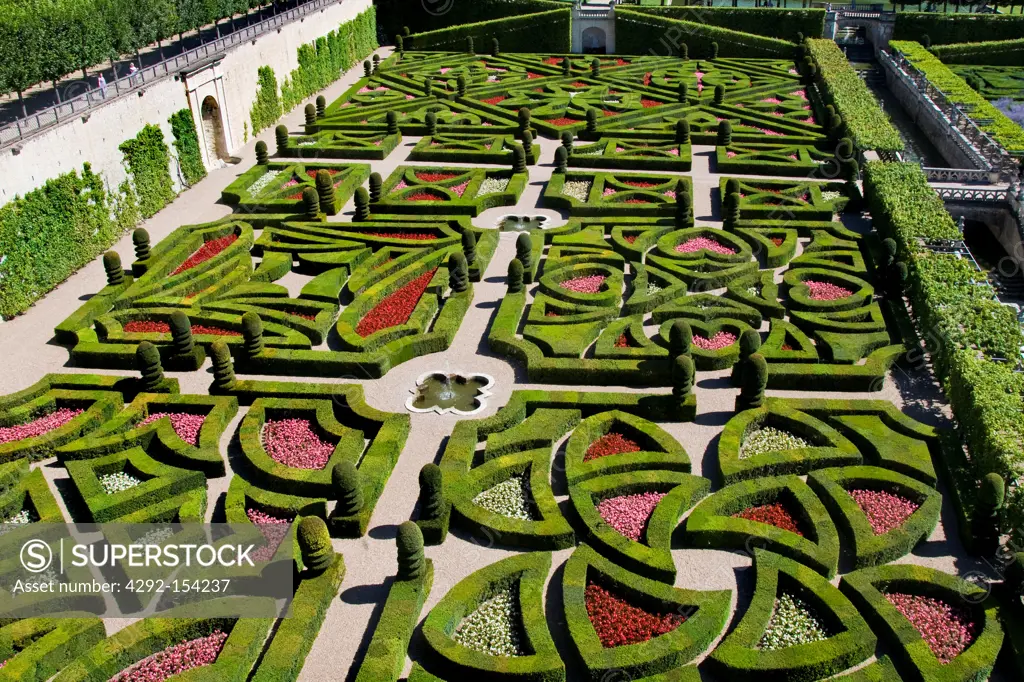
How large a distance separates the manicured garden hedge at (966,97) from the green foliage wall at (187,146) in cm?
3951

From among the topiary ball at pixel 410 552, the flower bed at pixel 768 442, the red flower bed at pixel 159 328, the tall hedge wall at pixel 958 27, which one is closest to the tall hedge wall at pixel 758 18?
the tall hedge wall at pixel 958 27

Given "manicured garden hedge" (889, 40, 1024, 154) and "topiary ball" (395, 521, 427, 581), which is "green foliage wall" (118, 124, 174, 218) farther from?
"manicured garden hedge" (889, 40, 1024, 154)

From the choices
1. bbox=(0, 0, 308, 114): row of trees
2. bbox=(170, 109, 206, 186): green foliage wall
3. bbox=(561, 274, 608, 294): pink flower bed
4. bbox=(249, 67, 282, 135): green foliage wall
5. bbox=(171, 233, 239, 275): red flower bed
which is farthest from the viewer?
bbox=(249, 67, 282, 135): green foliage wall

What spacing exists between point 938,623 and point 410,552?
1019cm

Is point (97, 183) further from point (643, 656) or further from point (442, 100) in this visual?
point (643, 656)

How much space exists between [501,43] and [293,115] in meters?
20.7

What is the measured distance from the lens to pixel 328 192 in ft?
Result: 115

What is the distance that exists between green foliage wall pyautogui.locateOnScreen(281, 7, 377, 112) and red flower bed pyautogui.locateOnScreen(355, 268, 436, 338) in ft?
88.6

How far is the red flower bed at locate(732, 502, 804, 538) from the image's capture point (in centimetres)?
1834

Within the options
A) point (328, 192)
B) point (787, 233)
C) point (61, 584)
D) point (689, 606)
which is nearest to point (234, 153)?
point (328, 192)

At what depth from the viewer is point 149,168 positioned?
3625 cm

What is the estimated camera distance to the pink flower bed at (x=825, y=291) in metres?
27.6

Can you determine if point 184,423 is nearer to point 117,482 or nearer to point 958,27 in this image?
point 117,482

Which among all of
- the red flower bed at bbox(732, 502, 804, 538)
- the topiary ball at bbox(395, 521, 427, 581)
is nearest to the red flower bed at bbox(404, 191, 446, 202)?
the red flower bed at bbox(732, 502, 804, 538)
